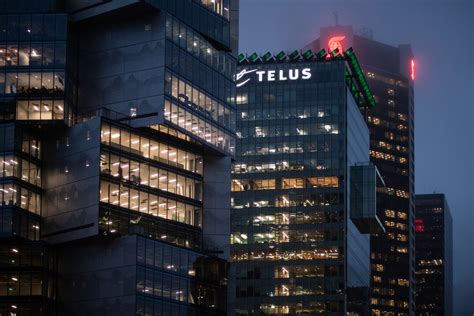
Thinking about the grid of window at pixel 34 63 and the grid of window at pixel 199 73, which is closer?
the grid of window at pixel 34 63

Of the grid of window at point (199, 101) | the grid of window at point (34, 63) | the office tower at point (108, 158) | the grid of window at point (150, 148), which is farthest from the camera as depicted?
the grid of window at point (199, 101)

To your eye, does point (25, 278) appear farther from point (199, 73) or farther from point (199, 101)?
point (199, 73)

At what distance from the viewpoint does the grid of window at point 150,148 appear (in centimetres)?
14738

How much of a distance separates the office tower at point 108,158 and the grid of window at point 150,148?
0.17 metres

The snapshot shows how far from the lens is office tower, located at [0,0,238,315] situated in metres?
145

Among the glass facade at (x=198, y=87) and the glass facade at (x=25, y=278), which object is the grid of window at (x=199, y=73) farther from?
the glass facade at (x=25, y=278)

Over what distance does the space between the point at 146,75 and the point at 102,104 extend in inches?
296

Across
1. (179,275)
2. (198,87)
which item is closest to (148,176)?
(179,275)

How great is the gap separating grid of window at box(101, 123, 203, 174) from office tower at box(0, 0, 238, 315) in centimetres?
17

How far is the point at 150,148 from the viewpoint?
152125 millimetres

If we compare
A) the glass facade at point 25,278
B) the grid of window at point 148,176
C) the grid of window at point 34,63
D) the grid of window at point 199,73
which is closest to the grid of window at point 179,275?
the grid of window at point 148,176

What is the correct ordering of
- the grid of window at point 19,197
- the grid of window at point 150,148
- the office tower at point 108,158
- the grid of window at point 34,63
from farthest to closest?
the grid of window at point 34,63 → the grid of window at point 150,148 → the grid of window at point 19,197 → the office tower at point 108,158

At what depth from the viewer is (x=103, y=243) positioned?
146 meters

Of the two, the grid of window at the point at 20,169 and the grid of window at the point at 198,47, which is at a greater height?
the grid of window at the point at 198,47
